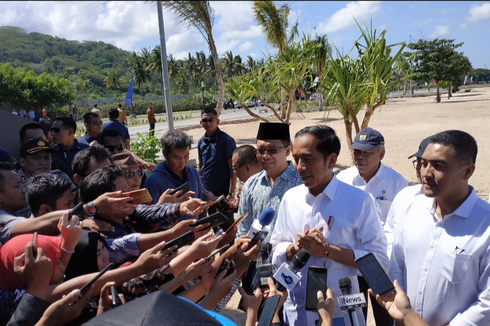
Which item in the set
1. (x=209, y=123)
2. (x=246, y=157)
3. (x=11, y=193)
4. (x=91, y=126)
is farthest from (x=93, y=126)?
(x=11, y=193)

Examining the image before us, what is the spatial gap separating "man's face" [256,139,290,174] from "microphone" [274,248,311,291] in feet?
3.84

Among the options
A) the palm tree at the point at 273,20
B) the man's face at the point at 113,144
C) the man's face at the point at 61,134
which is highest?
the palm tree at the point at 273,20

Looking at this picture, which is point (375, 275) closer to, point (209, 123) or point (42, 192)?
point (42, 192)

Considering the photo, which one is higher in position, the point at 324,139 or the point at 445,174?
the point at 324,139

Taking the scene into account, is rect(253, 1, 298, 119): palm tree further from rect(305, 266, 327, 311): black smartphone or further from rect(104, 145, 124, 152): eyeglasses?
rect(305, 266, 327, 311): black smartphone

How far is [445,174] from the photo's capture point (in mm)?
2182

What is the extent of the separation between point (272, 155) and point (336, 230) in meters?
0.96

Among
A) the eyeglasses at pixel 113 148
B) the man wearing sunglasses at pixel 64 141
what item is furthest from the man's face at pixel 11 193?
the man wearing sunglasses at pixel 64 141

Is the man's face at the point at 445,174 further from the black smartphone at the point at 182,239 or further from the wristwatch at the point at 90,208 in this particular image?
the wristwatch at the point at 90,208

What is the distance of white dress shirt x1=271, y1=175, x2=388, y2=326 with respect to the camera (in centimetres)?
248

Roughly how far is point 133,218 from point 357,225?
5.49ft

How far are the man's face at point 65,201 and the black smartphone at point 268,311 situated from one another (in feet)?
5.24

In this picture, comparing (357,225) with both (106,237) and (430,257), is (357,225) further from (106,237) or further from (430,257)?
(106,237)

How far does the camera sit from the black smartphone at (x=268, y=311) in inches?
68.7
